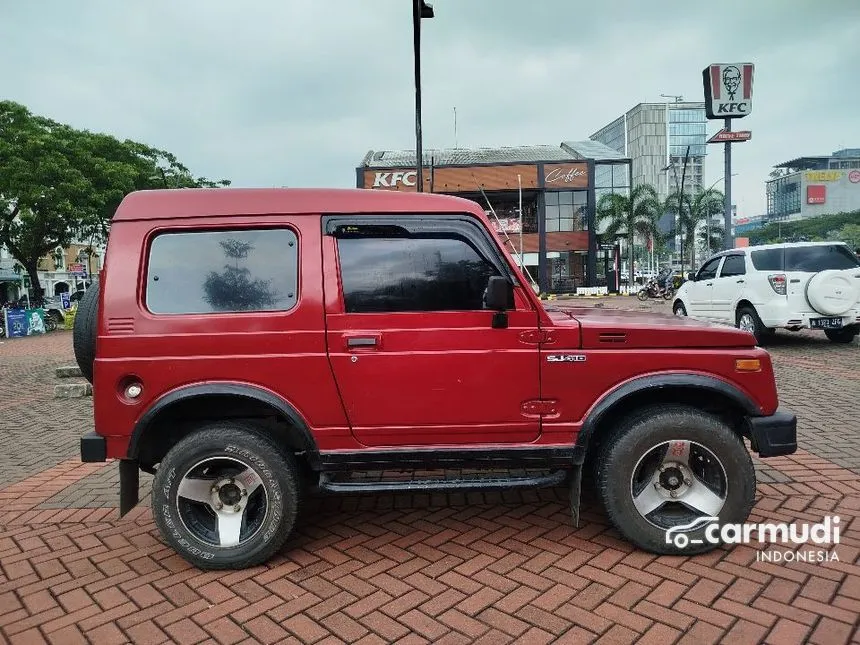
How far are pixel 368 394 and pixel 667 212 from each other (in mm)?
41932

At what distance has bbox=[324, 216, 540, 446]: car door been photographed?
291cm

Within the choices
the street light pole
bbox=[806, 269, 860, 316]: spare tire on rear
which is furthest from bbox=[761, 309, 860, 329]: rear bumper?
the street light pole

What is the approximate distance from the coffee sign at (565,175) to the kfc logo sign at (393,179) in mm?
9627

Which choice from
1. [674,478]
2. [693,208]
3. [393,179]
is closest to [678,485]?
[674,478]

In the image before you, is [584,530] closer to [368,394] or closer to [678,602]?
[678,602]

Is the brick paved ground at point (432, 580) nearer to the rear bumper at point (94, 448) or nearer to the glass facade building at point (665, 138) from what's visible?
the rear bumper at point (94, 448)

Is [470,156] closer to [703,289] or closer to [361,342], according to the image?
[703,289]

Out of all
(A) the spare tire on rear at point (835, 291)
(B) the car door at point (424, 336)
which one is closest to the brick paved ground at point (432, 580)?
(B) the car door at point (424, 336)

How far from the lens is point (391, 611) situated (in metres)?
2.61

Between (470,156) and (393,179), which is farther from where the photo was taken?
(470,156)

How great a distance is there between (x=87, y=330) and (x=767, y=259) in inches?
401

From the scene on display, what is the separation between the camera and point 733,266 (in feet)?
33.9

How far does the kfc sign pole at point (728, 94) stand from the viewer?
2058 cm

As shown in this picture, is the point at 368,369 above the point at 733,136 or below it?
below
